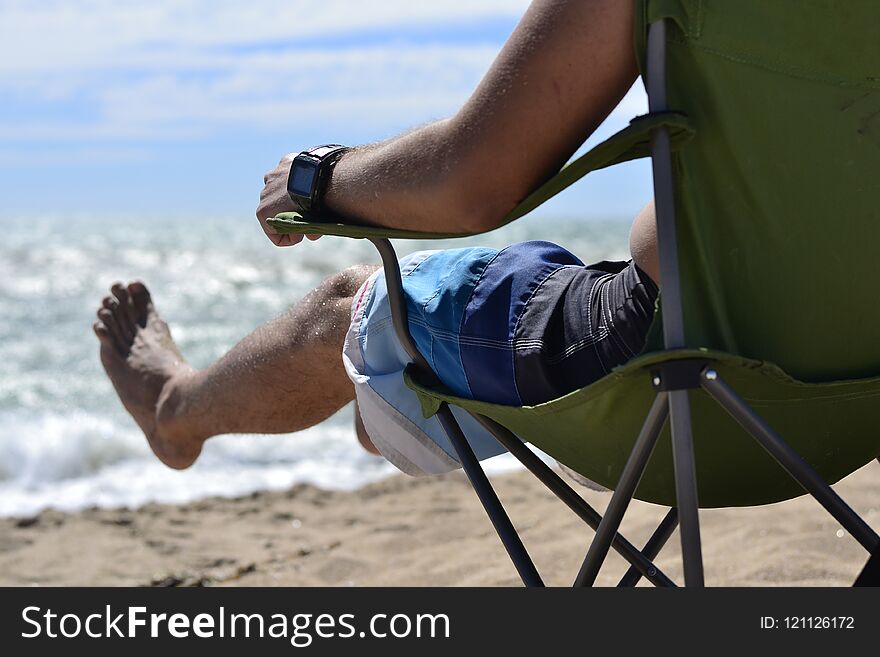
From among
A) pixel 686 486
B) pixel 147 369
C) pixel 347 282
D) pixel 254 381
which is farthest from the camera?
pixel 147 369

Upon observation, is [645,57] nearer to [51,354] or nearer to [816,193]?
[816,193]

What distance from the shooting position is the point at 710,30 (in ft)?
4.03

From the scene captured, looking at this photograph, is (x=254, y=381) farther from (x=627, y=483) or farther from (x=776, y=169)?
(x=776, y=169)

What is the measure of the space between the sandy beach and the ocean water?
30cm

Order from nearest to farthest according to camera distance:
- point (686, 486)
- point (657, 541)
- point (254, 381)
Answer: point (686, 486) < point (657, 541) < point (254, 381)

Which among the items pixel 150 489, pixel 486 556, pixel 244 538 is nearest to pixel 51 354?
pixel 150 489

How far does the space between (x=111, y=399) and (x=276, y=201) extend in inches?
218

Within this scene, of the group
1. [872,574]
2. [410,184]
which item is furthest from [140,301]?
[872,574]

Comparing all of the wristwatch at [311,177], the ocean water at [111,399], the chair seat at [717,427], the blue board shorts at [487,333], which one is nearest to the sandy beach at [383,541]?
the ocean water at [111,399]

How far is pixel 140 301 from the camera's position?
9.61 feet

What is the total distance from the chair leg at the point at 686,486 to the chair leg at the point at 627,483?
0.09 ft

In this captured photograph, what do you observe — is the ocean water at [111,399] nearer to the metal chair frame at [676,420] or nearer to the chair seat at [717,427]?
the chair seat at [717,427]

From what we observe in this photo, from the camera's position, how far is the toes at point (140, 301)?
289cm

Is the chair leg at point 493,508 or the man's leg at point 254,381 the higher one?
the man's leg at point 254,381
